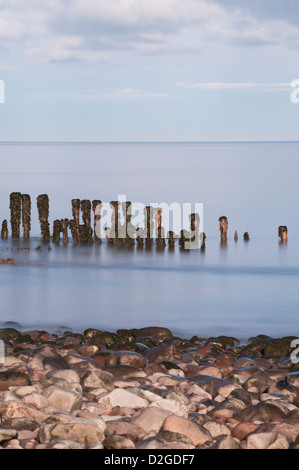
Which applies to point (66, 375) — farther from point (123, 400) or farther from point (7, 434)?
point (7, 434)

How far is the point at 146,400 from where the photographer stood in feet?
21.0

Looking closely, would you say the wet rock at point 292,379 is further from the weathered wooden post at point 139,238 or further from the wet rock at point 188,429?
the weathered wooden post at point 139,238

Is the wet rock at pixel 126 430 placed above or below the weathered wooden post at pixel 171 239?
below

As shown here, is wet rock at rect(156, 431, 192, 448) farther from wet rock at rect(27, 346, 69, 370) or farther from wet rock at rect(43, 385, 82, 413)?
wet rock at rect(27, 346, 69, 370)

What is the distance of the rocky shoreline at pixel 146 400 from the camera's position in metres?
5.48

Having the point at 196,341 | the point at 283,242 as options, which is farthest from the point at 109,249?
the point at 196,341

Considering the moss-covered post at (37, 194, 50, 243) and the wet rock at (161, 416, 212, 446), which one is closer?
the wet rock at (161, 416, 212, 446)

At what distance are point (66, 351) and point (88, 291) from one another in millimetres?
7440

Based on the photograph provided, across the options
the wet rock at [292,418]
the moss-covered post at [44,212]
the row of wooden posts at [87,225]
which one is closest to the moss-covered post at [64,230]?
the row of wooden posts at [87,225]

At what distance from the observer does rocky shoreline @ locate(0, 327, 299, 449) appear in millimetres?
5477

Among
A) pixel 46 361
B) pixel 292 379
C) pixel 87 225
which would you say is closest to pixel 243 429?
pixel 292 379

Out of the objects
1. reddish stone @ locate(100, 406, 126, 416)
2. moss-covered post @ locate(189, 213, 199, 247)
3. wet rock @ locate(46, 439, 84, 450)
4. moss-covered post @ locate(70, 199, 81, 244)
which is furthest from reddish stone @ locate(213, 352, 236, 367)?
moss-covered post @ locate(70, 199, 81, 244)
